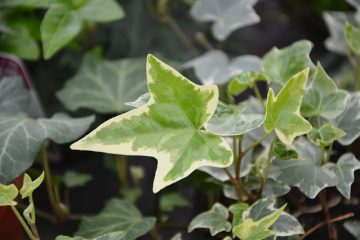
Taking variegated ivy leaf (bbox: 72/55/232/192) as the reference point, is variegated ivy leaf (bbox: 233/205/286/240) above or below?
below

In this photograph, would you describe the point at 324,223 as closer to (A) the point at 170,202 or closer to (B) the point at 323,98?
(B) the point at 323,98

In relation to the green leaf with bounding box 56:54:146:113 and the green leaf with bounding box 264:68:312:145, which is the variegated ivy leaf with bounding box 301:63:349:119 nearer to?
the green leaf with bounding box 264:68:312:145

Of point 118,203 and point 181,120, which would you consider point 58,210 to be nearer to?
point 118,203

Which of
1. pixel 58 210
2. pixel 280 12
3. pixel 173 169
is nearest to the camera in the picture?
pixel 173 169

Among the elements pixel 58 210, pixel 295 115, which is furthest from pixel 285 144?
pixel 58 210

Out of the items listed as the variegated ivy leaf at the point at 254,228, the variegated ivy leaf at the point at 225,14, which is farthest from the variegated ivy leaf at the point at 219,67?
the variegated ivy leaf at the point at 254,228

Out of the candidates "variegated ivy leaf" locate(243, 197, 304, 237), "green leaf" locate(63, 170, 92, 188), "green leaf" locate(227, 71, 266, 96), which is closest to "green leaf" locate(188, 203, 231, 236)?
"variegated ivy leaf" locate(243, 197, 304, 237)

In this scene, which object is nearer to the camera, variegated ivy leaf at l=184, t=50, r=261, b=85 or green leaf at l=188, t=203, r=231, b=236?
green leaf at l=188, t=203, r=231, b=236
